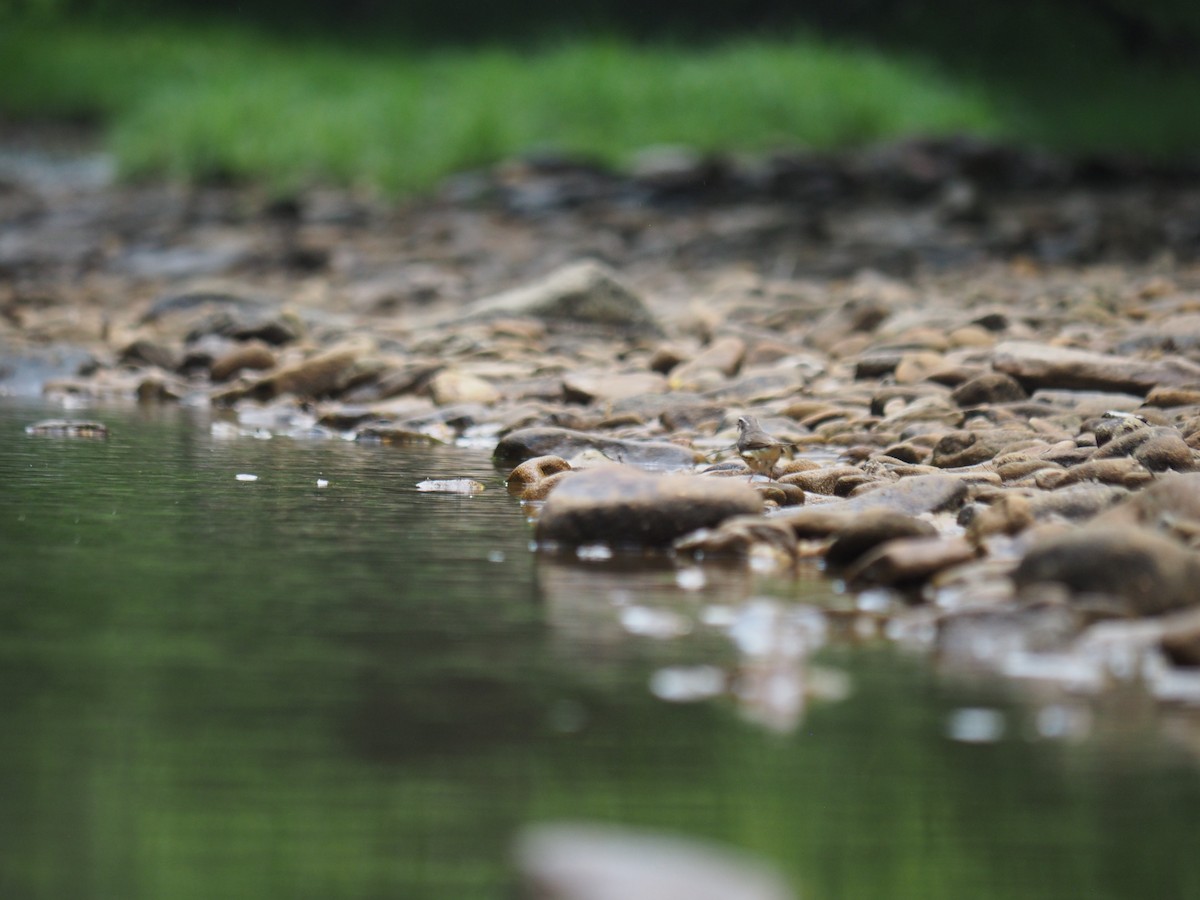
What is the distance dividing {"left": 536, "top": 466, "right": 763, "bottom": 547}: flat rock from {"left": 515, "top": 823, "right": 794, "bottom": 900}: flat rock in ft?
4.01

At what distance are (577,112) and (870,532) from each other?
9548 millimetres

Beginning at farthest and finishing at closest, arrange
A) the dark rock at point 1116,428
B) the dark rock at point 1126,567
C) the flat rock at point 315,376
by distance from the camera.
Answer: the flat rock at point 315,376 → the dark rock at point 1116,428 → the dark rock at point 1126,567

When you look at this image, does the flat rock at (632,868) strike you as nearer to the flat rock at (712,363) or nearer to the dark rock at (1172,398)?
the dark rock at (1172,398)

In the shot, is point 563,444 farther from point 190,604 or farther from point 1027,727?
point 1027,727

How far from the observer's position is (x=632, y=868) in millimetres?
1022

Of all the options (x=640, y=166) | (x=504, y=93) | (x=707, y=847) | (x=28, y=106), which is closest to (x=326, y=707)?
(x=707, y=847)

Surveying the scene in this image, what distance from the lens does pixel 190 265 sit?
30.0 feet

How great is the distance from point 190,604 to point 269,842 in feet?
2.72

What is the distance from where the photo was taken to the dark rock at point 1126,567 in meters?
1.80

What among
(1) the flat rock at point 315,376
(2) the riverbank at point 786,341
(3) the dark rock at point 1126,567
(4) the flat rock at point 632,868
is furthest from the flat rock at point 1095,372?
(4) the flat rock at point 632,868

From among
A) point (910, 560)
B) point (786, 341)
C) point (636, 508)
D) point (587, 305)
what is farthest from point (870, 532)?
point (587, 305)

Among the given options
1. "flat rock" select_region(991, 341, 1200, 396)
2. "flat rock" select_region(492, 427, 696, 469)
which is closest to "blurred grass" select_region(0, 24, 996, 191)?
"flat rock" select_region(991, 341, 1200, 396)

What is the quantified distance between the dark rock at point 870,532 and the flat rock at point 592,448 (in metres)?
1.02

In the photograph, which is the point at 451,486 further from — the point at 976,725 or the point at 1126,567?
the point at 976,725
